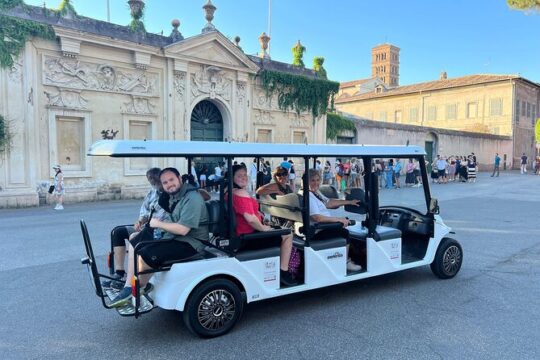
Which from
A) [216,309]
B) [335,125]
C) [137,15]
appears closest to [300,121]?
[335,125]

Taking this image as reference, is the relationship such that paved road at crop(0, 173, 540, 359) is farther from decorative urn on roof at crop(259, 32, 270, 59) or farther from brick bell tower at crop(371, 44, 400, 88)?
brick bell tower at crop(371, 44, 400, 88)

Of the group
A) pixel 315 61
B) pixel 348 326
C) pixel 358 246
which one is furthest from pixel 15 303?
pixel 315 61

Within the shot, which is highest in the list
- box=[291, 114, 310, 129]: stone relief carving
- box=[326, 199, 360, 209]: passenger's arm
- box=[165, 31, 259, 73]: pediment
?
box=[165, 31, 259, 73]: pediment

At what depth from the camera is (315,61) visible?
73.9ft

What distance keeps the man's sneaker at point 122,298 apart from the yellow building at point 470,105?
47.4 meters

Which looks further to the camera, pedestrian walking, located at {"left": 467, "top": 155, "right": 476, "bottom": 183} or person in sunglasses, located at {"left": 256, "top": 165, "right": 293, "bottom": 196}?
pedestrian walking, located at {"left": 467, "top": 155, "right": 476, "bottom": 183}

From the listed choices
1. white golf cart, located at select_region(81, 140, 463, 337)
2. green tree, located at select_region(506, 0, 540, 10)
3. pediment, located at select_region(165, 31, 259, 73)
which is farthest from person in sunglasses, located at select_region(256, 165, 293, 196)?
green tree, located at select_region(506, 0, 540, 10)

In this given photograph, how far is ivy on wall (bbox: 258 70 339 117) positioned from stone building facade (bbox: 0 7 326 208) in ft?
3.19

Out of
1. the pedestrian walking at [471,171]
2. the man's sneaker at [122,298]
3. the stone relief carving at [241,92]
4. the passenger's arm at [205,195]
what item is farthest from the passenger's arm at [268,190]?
the pedestrian walking at [471,171]

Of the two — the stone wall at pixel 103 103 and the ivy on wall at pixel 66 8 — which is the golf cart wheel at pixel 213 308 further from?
the ivy on wall at pixel 66 8

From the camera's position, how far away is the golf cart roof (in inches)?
134

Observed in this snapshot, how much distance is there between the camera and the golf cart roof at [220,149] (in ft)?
11.1

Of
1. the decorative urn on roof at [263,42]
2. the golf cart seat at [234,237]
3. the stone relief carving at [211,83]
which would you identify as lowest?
the golf cart seat at [234,237]

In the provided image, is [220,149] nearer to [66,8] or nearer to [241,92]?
[66,8]
